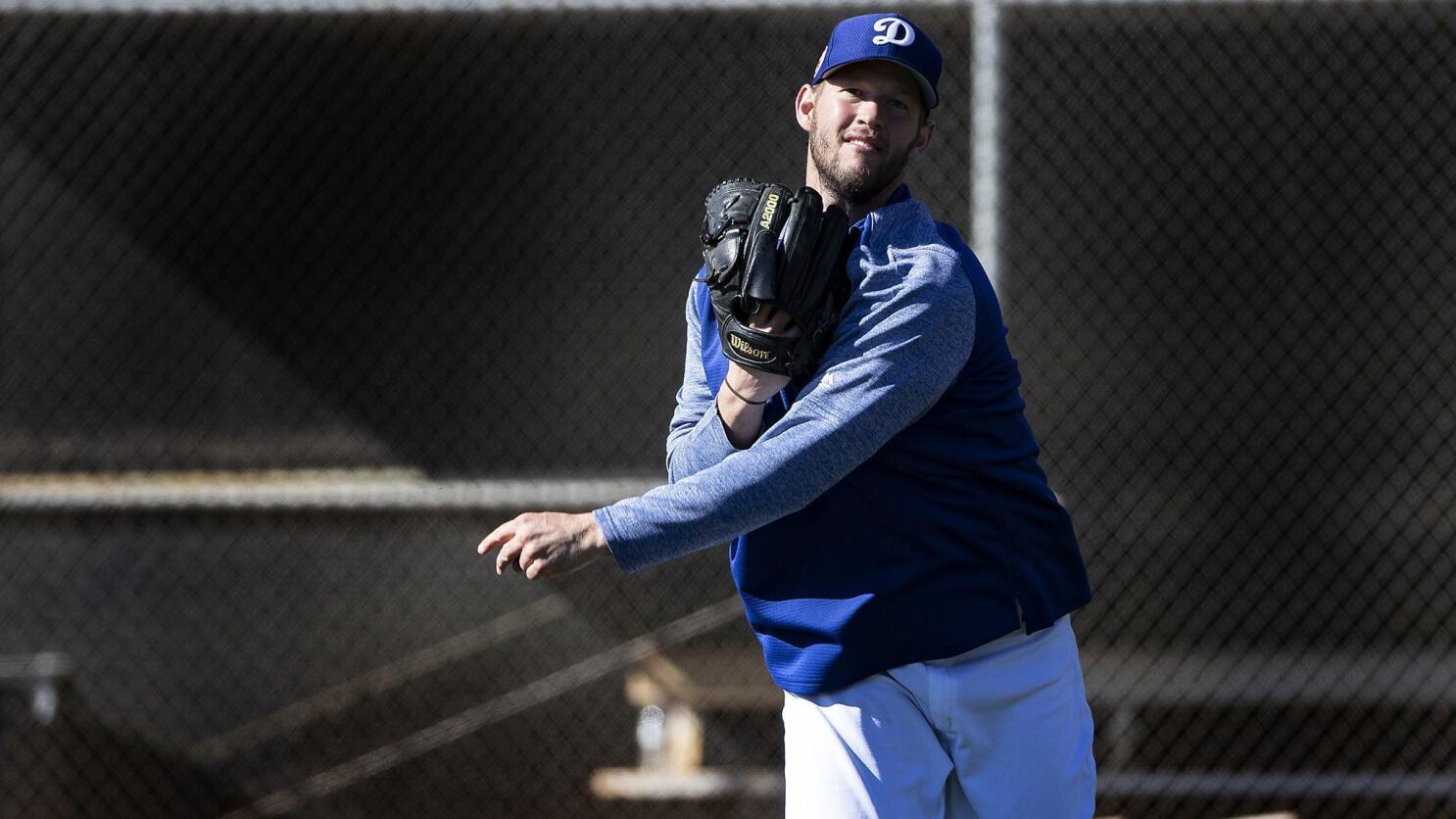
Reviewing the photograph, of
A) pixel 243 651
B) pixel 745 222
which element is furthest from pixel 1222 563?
pixel 745 222

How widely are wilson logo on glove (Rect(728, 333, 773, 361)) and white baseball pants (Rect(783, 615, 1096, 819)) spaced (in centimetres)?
46

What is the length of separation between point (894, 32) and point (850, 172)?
192 mm

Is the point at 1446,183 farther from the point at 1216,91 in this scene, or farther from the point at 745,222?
the point at 745,222

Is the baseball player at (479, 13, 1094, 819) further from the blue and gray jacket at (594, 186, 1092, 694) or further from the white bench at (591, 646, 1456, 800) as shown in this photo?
the white bench at (591, 646, 1456, 800)

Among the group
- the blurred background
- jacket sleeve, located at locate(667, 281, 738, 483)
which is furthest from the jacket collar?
the blurred background

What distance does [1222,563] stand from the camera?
5027 millimetres

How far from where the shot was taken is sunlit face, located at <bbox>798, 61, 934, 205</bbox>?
1.98 metres

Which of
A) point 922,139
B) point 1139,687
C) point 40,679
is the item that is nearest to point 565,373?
point 40,679

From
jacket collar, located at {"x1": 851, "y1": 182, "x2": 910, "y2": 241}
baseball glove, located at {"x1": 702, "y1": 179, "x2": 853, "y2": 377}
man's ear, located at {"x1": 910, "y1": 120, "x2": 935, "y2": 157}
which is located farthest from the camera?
man's ear, located at {"x1": 910, "y1": 120, "x2": 935, "y2": 157}

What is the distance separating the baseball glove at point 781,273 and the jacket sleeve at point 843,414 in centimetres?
4

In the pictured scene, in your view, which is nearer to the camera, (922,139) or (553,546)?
(553,546)

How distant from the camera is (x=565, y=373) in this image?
506 cm

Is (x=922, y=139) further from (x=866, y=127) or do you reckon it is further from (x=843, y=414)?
(x=843, y=414)

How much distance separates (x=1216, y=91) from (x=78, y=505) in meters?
3.94
